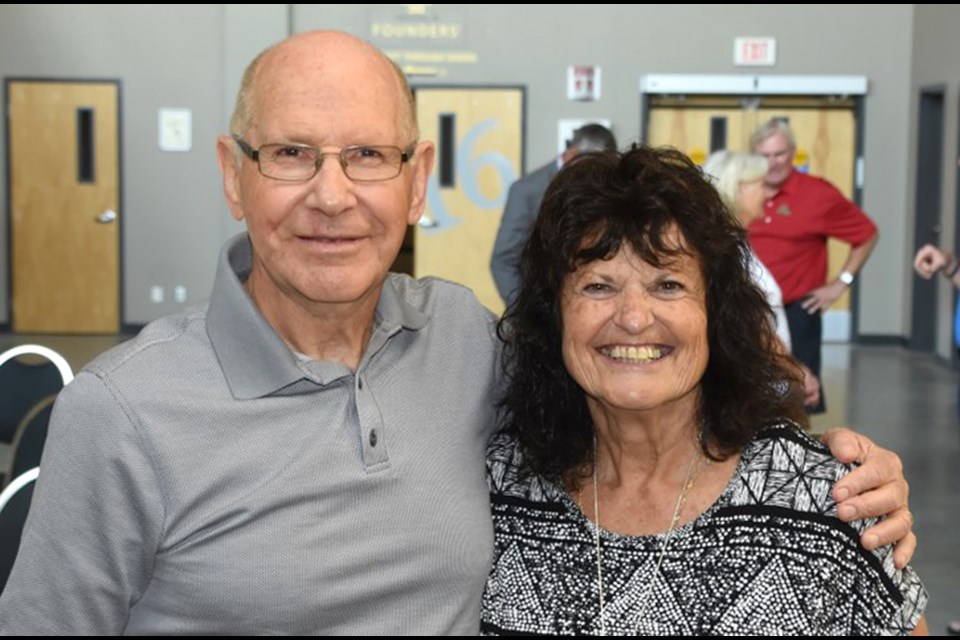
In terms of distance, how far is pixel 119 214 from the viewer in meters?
13.3

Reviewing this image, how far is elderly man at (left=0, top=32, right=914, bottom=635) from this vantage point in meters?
1.72

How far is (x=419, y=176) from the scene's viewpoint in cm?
204

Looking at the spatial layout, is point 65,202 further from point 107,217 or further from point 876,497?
point 876,497

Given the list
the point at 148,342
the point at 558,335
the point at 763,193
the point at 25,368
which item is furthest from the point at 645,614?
the point at 763,193

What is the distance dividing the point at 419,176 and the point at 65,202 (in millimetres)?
12079

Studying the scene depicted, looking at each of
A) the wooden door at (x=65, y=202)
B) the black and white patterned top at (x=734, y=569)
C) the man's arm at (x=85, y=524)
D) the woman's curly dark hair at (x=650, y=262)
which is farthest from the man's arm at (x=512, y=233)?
the wooden door at (x=65, y=202)

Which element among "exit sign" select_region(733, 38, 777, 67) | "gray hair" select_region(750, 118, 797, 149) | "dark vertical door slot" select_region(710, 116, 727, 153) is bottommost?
"gray hair" select_region(750, 118, 797, 149)

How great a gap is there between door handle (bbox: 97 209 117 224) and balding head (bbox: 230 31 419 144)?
11.9 meters

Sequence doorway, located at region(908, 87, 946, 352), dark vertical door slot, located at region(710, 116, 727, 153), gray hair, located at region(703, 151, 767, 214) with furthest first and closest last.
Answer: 1. dark vertical door slot, located at region(710, 116, 727, 153)
2. doorway, located at region(908, 87, 946, 352)
3. gray hair, located at region(703, 151, 767, 214)

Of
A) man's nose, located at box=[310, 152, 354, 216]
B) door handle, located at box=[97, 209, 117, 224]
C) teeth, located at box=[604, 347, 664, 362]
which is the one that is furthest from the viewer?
door handle, located at box=[97, 209, 117, 224]

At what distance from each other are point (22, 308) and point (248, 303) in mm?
12383

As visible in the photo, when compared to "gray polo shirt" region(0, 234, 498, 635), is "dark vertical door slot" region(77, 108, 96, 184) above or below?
above

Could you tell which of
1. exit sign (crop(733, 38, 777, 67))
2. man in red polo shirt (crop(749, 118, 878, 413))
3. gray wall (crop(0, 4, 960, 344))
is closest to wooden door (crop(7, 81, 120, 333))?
gray wall (crop(0, 4, 960, 344))

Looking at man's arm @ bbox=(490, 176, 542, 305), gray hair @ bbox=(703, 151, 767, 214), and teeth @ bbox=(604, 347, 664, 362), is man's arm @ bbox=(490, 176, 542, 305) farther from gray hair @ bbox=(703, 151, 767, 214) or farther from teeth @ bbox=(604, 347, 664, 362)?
teeth @ bbox=(604, 347, 664, 362)
